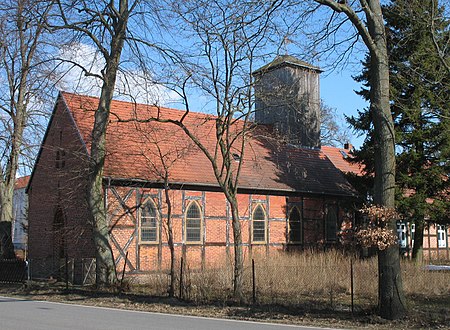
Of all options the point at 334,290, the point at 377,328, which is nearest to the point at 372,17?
the point at 377,328

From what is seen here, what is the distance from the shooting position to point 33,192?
27.0 metres

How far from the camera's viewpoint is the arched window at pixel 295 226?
28094 millimetres

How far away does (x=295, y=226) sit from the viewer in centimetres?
2833

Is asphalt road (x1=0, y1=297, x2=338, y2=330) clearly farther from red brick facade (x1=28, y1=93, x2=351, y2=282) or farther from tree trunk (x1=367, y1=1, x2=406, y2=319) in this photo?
red brick facade (x1=28, y1=93, x2=351, y2=282)

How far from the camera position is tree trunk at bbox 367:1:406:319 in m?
11.6

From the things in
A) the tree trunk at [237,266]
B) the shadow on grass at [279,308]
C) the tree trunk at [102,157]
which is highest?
the tree trunk at [102,157]

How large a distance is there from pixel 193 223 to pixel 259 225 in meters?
3.86

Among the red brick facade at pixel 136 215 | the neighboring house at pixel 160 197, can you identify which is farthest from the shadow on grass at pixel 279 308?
the neighboring house at pixel 160 197

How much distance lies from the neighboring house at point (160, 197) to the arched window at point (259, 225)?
0.05 metres

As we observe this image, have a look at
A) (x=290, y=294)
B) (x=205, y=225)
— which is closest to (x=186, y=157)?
(x=205, y=225)

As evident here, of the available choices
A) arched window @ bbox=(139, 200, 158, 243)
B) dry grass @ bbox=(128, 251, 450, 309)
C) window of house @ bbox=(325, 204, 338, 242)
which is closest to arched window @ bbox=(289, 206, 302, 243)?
window of house @ bbox=(325, 204, 338, 242)

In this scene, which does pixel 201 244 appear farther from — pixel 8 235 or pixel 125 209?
pixel 8 235

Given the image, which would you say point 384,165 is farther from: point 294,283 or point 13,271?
point 13,271

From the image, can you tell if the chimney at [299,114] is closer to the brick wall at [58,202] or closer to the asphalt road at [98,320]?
the brick wall at [58,202]
